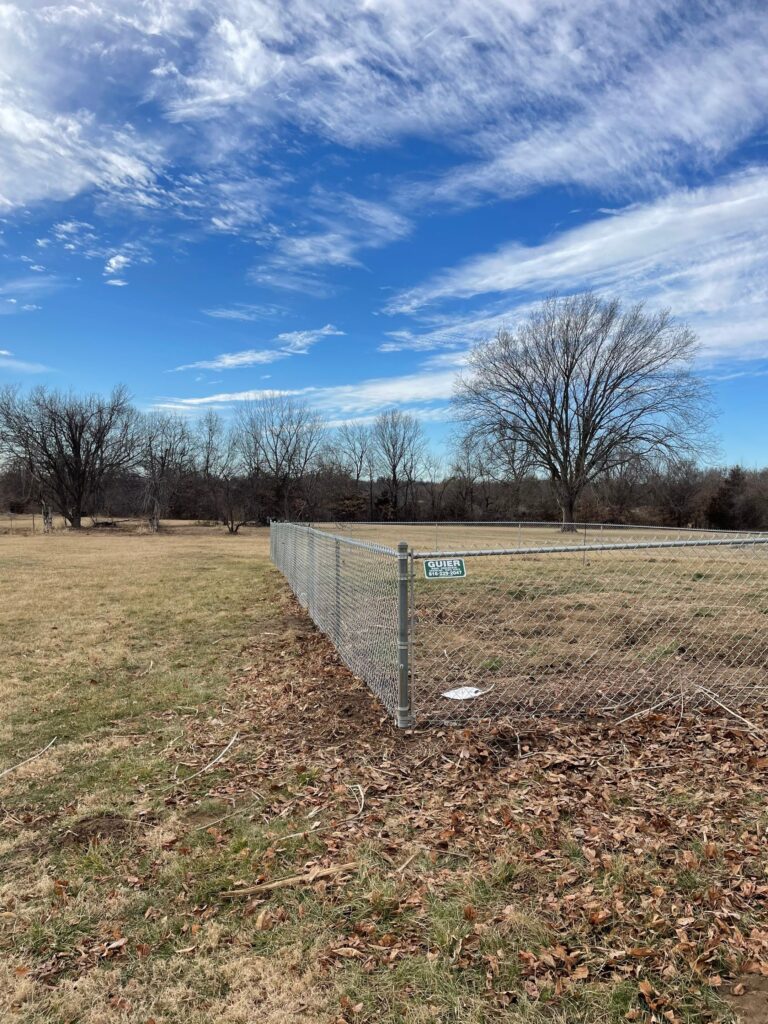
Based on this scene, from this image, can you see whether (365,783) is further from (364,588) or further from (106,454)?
(106,454)

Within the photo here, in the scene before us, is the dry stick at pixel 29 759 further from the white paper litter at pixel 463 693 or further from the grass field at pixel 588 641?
the white paper litter at pixel 463 693

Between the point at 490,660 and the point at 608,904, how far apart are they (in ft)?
11.7

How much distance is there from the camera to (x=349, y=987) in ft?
7.00

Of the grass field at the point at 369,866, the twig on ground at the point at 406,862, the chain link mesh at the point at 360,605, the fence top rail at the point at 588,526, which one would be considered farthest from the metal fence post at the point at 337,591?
the fence top rail at the point at 588,526

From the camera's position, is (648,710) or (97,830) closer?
(97,830)

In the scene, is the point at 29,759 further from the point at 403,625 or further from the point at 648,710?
the point at 648,710

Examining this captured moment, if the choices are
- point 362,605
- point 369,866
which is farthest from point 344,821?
point 362,605

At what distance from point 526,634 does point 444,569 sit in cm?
372

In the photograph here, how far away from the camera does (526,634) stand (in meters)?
7.21

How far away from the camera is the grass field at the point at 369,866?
6.91 feet

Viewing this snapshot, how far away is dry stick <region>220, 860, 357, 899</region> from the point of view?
2.67 meters

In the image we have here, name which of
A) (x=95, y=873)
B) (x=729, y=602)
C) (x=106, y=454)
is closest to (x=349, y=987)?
(x=95, y=873)

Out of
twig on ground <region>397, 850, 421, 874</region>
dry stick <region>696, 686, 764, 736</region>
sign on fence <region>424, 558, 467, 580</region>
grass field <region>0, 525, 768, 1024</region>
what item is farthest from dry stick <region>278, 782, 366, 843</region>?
dry stick <region>696, 686, 764, 736</region>

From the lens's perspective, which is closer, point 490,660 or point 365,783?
point 365,783
